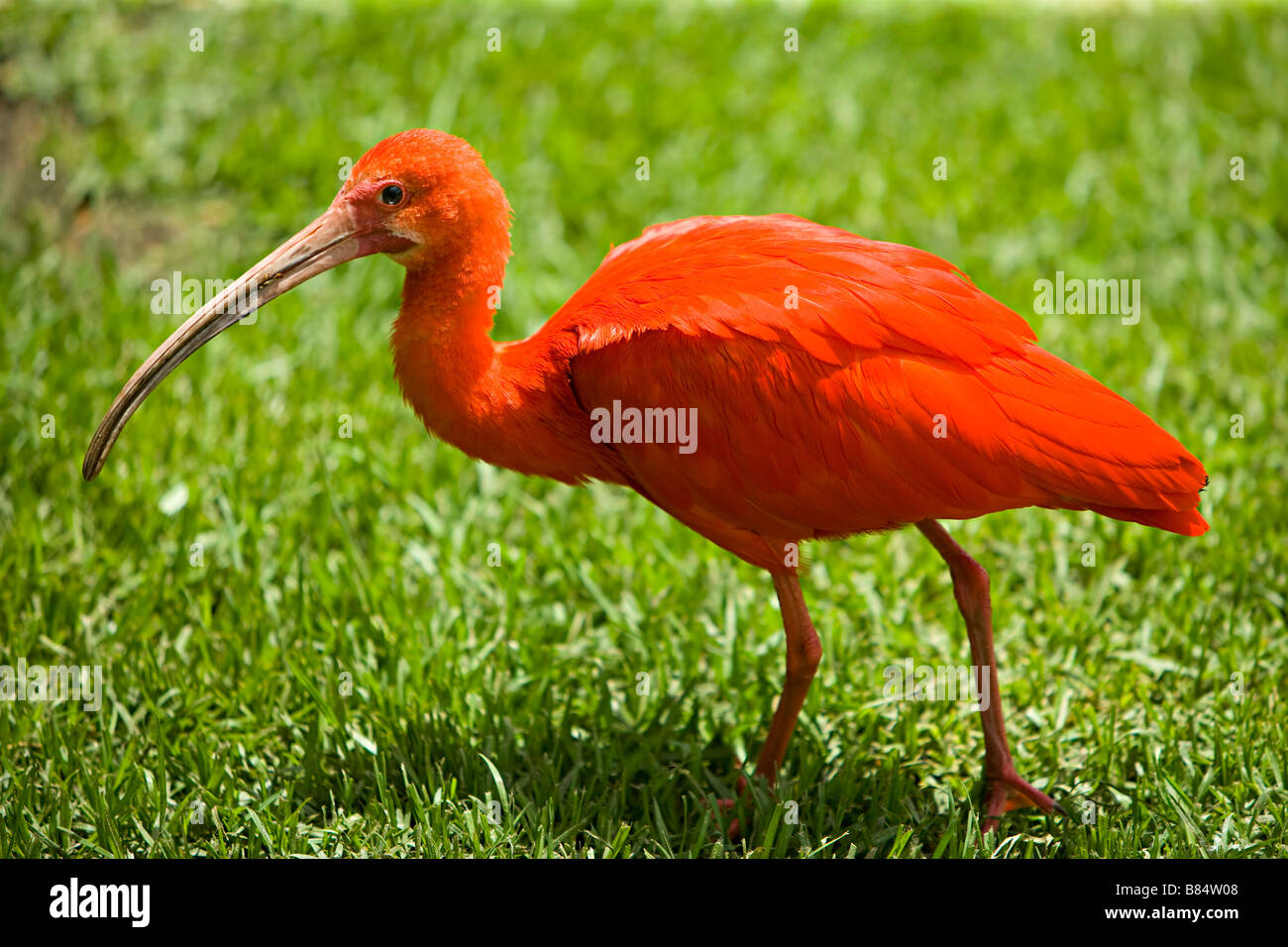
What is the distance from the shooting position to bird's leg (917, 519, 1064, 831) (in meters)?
3.79

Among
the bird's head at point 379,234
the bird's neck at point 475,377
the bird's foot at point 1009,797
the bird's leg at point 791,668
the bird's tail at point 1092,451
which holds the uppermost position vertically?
the bird's head at point 379,234

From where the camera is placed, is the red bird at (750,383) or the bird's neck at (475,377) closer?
the red bird at (750,383)

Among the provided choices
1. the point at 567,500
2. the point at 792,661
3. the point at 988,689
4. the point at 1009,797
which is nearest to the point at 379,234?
the point at 792,661

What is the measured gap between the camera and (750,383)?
343 cm

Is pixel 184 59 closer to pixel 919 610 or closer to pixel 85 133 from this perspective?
pixel 85 133

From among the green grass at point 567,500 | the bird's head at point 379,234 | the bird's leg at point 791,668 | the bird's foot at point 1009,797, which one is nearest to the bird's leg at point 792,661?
the bird's leg at point 791,668

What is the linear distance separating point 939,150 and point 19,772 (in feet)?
19.0

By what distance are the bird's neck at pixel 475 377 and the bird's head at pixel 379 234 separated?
57 millimetres

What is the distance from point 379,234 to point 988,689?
7.07ft

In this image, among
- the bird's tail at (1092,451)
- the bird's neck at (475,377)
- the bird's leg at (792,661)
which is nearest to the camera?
the bird's tail at (1092,451)

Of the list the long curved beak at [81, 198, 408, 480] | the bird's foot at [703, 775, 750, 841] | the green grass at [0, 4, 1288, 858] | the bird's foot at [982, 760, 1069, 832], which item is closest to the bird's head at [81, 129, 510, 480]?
the long curved beak at [81, 198, 408, 480]

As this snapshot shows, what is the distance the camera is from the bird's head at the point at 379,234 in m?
3.45

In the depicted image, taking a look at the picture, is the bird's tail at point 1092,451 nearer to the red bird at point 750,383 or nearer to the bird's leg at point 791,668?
the red bird at point 750,383

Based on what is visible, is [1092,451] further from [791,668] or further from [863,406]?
[791,668]
